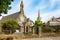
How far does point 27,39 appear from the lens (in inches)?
845

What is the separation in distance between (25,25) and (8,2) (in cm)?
5210

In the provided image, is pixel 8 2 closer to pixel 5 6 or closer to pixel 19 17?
pixel 5 6

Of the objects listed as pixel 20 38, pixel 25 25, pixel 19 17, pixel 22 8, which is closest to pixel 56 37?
pixel 20 38

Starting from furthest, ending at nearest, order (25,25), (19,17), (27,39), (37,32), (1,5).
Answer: (19,17), (25,25), (37,32), (27,39), (1,5)

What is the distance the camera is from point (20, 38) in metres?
21.3

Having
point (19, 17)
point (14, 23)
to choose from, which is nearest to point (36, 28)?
point (14, 23)

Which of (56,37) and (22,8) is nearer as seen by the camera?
(56,37)

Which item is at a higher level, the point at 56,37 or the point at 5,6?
the point at 5,6

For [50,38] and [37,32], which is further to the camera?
[37,32]

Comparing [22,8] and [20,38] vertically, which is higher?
[22,8]

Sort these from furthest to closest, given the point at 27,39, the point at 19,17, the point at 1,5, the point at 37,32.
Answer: the point at 19,17, the point at 37,32, the point at 27,39, the point at 1,5

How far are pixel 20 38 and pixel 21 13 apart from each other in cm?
6513

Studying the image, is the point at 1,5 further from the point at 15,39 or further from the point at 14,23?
the point at 14,23

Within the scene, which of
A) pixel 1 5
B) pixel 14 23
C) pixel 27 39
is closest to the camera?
pixel 1 5
